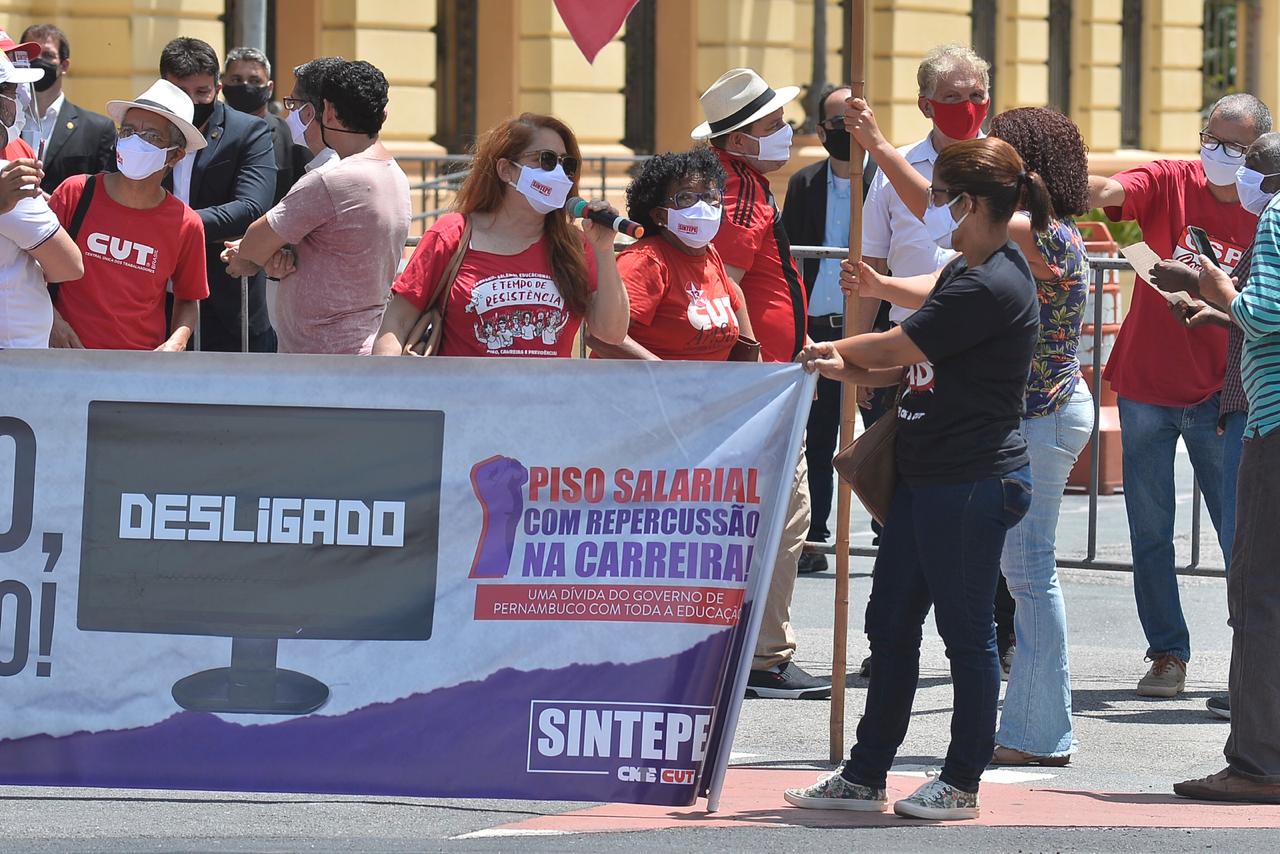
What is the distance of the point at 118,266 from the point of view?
7.19 metres

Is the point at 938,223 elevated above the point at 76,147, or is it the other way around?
the point at 76,147

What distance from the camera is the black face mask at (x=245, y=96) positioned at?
1015 cm

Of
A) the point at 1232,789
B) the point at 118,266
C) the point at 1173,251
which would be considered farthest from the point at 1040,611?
the point at 118,266

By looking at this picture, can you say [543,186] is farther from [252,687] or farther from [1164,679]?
[1164,679]

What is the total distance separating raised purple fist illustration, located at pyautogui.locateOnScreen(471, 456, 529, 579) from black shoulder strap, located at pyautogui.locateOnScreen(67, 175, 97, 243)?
6.49 feet

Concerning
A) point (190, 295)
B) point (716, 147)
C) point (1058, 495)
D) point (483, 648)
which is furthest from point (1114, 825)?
point (190, 295)

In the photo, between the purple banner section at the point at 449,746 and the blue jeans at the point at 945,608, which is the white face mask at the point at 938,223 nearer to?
the blue jeans at the point at 945,608

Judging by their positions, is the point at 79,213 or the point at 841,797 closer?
the point at 841,797

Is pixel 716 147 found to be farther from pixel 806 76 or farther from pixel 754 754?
pixel 806 76

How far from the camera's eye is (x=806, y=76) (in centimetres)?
2394

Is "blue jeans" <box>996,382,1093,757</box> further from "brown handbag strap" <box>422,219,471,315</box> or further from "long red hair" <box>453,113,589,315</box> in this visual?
"brown handbag strap" <box>422,219,471,315</box>

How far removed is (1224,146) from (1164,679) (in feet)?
6.14

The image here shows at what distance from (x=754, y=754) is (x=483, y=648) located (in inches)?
53.9

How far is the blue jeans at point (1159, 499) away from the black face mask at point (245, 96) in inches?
167
